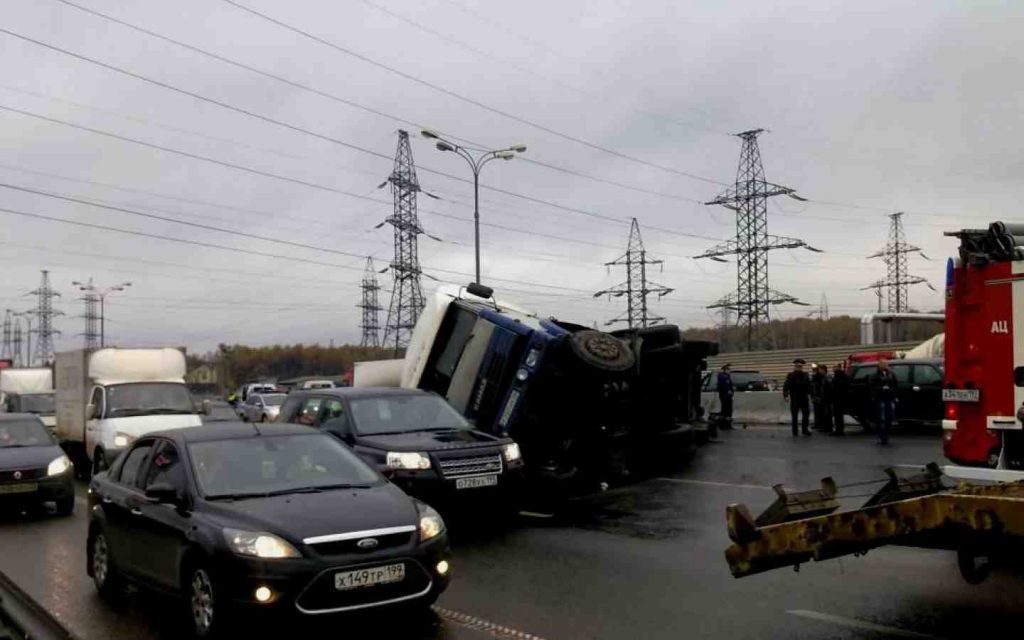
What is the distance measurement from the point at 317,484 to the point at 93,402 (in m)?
12.5

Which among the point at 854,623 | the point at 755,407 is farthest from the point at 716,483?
the point at 755,407

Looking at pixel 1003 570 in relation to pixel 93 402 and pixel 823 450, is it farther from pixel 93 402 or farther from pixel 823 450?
pixel 93 402

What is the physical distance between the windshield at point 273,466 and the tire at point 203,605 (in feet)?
1.86

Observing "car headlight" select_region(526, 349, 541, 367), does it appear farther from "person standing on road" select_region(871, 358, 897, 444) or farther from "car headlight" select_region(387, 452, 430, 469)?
"person standing on road" select_region(871, 358, 897, 444)

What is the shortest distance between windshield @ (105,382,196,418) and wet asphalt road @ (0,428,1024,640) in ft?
17.8

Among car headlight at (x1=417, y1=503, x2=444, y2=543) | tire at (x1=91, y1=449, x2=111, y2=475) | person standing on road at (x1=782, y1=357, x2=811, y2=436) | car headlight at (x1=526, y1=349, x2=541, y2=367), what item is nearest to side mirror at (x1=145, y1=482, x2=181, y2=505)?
car headlight at (x1=417, y1=503, x2=444, y2=543)

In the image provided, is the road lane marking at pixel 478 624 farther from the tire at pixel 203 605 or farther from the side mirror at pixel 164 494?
the side mirror at pixel 164 494

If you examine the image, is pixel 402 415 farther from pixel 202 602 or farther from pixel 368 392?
pixel 202 602

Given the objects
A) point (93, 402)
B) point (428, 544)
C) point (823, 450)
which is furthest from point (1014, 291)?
point (93, 402)

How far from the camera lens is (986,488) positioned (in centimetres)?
581

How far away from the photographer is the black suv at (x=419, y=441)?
33.1ft

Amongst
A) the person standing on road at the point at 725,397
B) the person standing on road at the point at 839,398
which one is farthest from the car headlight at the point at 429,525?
the person standing on road at the point at 725,397

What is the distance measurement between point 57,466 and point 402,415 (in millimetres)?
4955

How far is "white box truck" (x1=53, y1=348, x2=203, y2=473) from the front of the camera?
16.5 m
